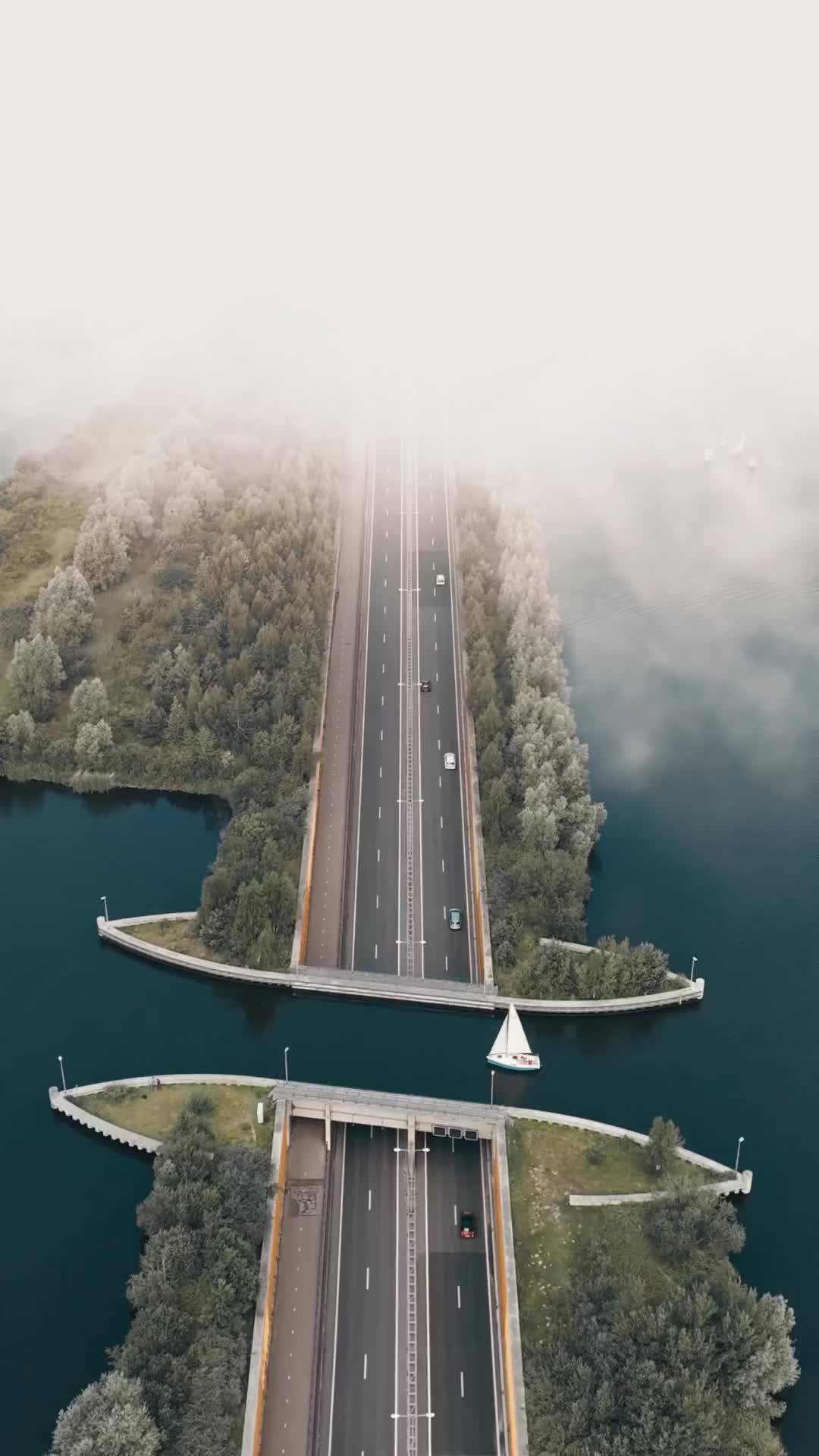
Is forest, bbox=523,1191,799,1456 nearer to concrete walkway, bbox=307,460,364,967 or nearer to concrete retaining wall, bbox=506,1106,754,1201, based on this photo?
concrete retaining wall, bbox=506,1106,754,1201

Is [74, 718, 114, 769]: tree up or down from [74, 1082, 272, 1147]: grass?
up

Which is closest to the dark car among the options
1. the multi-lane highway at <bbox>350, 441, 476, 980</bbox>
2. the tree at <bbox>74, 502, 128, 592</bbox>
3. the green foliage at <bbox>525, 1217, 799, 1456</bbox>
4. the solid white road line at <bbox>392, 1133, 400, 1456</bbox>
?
the solid white road line at <bbox>392, 1133, 400, 1456</bbox>

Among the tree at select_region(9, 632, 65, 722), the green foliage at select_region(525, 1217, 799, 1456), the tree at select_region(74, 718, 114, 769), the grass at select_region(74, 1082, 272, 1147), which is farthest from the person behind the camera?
the tree at select_region(9, 632, 65, 722)

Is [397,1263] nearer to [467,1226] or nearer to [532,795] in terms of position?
[467,1226]

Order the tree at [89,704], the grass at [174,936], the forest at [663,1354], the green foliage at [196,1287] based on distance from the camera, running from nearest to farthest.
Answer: the forest at [663,1354]
the green foliage at [196,1287]
the grass at [174,936]
the tree at [89,704]

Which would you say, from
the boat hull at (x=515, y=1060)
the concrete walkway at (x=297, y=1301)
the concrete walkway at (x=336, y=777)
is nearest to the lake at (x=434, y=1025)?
the boat hull at (x=515, y=1060)

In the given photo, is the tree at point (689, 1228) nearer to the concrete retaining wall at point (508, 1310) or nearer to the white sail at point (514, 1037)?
the concrete retaining wall at point (508, 1310)

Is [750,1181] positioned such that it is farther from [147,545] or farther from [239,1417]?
[147,545]
